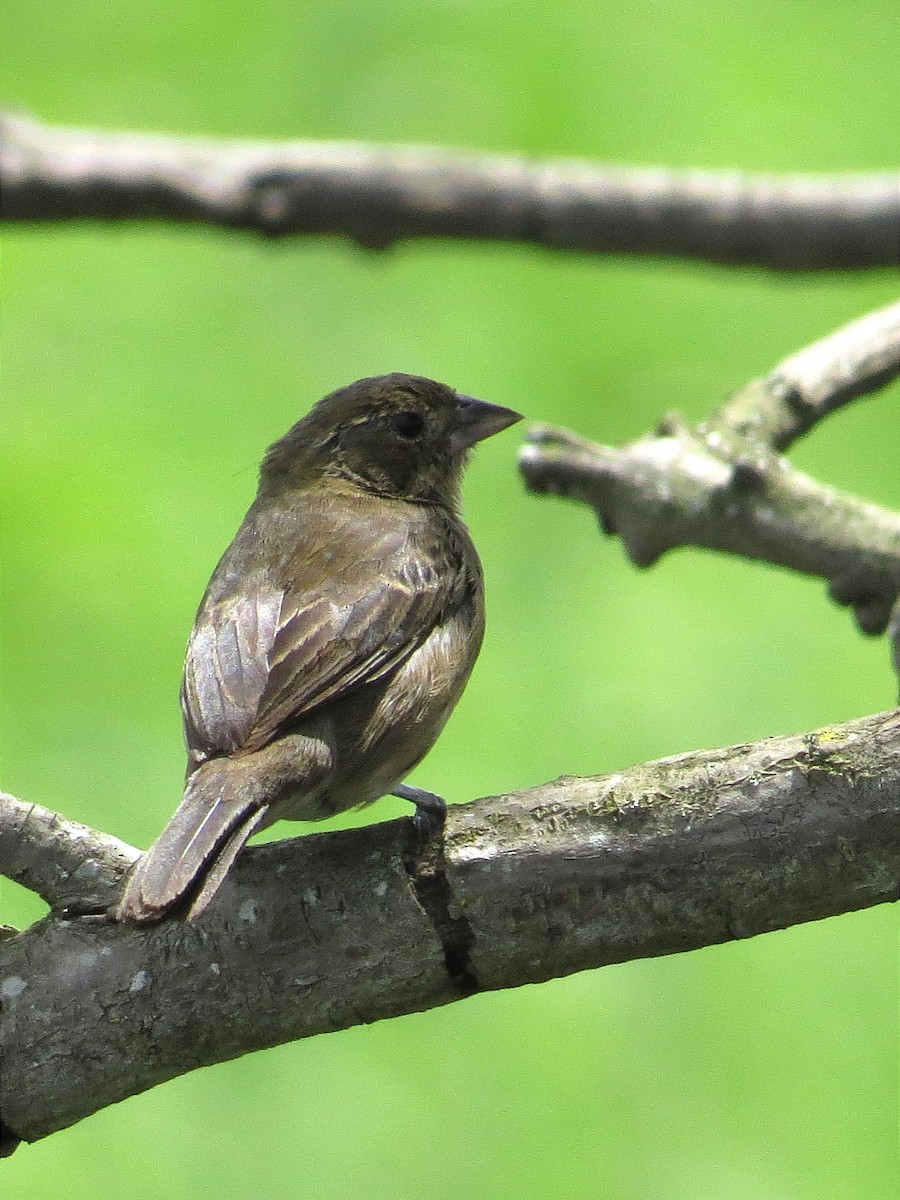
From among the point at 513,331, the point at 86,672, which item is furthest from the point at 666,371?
the point at 86,672

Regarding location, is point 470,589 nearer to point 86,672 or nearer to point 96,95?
point 86,672

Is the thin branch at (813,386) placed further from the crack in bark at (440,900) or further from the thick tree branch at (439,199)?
the crack in bark at (440,900)

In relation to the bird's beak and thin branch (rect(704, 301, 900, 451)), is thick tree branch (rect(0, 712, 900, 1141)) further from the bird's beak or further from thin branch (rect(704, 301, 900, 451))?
thin branch (rect(704, 301, 900, 451))

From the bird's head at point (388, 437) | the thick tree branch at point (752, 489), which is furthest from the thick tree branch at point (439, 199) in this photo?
the thick tree branch at point (752, 489)

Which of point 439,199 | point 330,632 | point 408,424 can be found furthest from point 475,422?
point 330,632

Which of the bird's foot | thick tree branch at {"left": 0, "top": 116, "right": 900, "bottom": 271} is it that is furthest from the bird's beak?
the bird's foot

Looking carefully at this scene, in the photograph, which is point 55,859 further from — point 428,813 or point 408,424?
point 408,424
